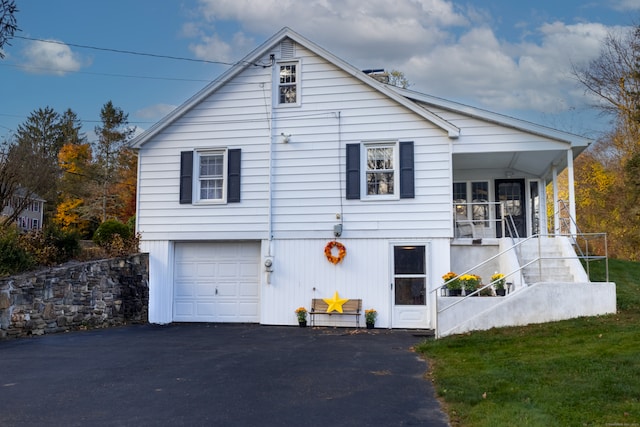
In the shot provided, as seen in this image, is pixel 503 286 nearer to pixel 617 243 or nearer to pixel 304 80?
pixel 304 80

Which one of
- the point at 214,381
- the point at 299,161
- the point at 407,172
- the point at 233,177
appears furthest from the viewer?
the point at 233,177

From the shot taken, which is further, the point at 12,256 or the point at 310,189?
the point at 310,189

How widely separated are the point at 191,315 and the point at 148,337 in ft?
9.34

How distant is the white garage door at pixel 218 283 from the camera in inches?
547

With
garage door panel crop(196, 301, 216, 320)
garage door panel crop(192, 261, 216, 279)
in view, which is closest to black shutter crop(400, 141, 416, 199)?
garage door panel crop(192, 261, 216, 279)

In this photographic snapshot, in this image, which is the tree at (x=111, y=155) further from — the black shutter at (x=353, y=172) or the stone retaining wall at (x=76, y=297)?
the black shutter at (x=353, y=172)

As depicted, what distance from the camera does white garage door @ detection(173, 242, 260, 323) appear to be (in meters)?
13.9

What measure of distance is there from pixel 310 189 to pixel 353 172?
1.17 m

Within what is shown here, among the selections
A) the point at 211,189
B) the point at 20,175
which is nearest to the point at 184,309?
the point at 211,189

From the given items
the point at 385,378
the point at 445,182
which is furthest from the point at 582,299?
the point at 385,378

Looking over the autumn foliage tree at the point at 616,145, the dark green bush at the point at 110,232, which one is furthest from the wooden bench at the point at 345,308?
the autumn foliage tree at the point at 616,145

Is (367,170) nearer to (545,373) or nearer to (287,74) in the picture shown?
(287,74)

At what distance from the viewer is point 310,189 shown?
1355 centimetres

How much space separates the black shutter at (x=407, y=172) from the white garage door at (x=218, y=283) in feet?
13.2
